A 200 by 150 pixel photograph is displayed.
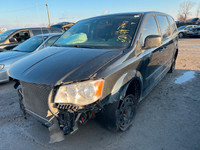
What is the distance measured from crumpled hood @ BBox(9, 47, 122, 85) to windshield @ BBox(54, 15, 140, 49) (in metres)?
0.30

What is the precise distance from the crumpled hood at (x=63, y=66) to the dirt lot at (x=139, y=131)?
927 mm

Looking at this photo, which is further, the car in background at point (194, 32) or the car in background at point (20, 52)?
the car in background at point (194, 32)

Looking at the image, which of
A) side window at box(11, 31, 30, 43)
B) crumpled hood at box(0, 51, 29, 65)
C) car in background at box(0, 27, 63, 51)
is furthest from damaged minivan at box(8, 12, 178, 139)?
side window at box(11, 31, 30, 43)

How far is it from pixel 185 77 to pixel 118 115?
3628mm

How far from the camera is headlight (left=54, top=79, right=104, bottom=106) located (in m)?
1.63

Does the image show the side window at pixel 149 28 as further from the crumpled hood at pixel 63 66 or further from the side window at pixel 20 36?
the side window at pixel 20 36

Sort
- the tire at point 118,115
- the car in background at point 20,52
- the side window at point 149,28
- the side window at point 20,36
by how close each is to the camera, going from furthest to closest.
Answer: the side window at point 20,36
the car in background at point 20,52
the side window at point 149,28
the tire at point 118,115

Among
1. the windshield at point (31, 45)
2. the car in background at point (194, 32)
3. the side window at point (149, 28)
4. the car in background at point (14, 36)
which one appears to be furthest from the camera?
the car in background at point (194, 32)

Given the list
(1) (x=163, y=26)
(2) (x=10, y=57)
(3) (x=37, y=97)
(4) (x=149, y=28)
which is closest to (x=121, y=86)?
(3) (x=37, y=97)

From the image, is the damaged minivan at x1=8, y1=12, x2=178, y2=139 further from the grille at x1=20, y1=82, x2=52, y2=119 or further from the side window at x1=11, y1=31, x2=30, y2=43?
the side window at x1=11, y1=31, x2=30, y2=43

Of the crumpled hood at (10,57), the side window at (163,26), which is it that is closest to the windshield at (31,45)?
→ the crumpled hood at (10,57)

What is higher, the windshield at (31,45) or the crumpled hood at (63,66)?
the crumpled hood at (63,66)

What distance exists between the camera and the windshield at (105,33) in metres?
2.41

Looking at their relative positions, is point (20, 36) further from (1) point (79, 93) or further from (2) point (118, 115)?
(2) point (118, 115)
